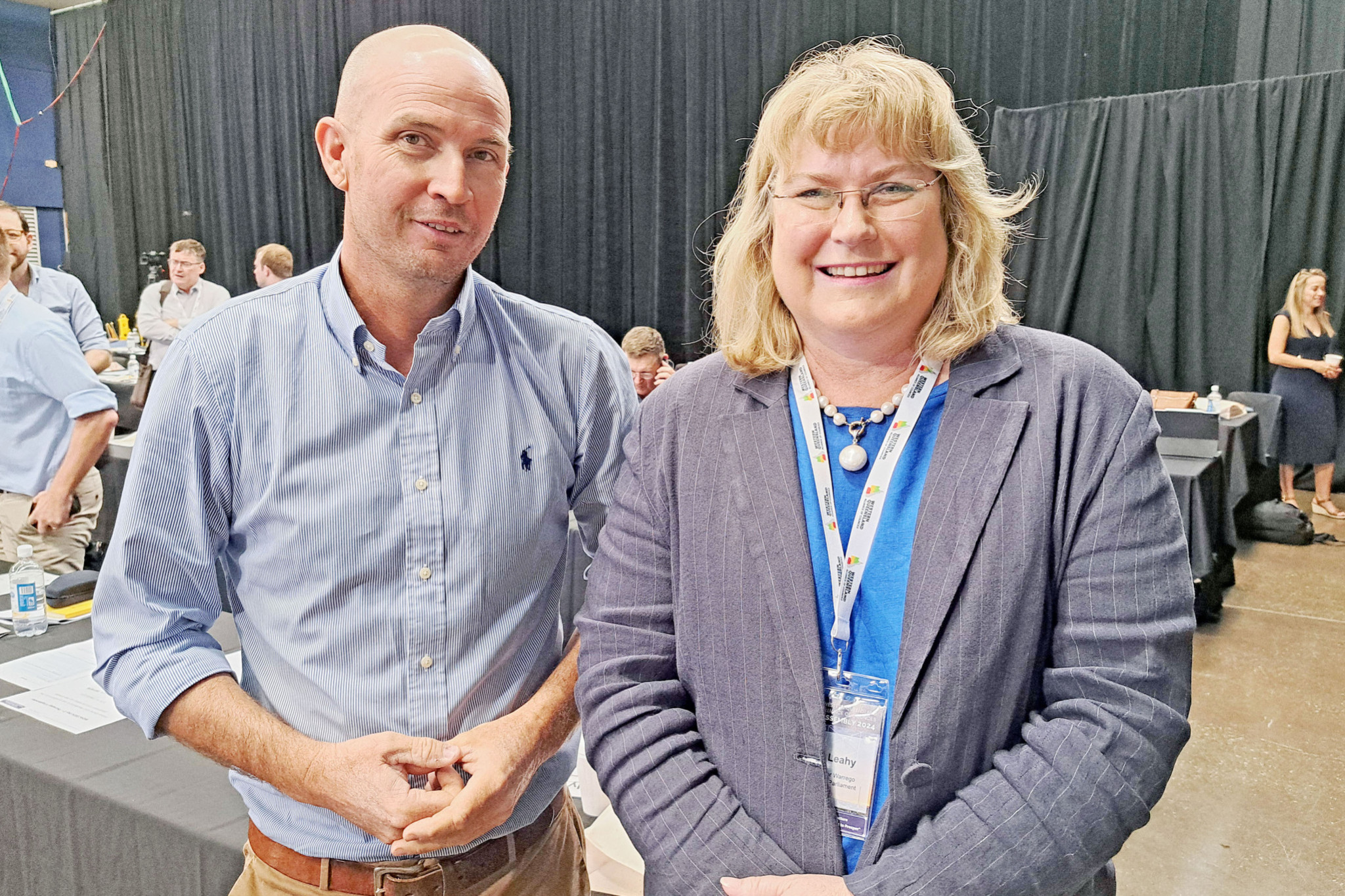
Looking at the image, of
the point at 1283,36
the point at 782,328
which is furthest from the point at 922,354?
the point at 1283,36

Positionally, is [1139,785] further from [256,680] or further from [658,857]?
[256,680]

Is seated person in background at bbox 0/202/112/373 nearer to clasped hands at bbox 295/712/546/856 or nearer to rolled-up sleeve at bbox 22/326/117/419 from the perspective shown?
rolled-up sleeve at bbox 22/326/117/419

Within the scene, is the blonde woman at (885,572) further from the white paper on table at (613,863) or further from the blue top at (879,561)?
the white paper on table at (613,863)

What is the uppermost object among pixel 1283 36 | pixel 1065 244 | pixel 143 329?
pixel 1283 36

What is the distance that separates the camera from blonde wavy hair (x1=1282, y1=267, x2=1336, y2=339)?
689 cm

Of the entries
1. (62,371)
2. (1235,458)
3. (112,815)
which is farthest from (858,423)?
(1235,458)

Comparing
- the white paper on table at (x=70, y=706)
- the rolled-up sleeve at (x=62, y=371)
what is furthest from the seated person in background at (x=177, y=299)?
the white paper on table at (x=70, y=706)

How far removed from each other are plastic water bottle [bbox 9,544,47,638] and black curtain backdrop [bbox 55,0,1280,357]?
17.7 feet

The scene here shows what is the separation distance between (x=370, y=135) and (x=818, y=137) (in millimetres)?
529

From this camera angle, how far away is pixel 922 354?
3.64 feet

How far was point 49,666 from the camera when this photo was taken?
2012 mm

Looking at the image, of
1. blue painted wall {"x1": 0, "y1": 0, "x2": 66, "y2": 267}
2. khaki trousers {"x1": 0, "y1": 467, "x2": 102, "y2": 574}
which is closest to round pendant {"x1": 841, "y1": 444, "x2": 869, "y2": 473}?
khaki trousers {"x1": 0, "y1": 467, "x2": 102, "y2": 574}

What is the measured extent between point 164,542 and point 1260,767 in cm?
358

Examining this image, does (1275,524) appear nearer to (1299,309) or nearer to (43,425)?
(1299,309)
